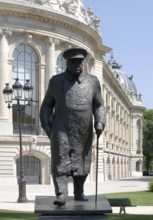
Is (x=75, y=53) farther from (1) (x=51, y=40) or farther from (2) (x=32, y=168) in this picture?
(1) (x=51, y=40)

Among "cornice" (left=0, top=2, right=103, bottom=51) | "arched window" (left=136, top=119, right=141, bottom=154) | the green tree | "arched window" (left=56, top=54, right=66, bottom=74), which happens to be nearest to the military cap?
"cornice" (left=0, top=2, right=103, bottom=51)

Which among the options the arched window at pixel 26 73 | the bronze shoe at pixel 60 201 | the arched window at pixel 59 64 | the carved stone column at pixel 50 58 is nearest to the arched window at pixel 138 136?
the arched window at pixel 59 64

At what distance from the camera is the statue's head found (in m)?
9.16

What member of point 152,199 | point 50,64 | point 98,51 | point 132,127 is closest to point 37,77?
point 50,64

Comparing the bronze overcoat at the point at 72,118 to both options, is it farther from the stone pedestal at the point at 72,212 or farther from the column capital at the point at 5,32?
the column capital at the point at 5,32

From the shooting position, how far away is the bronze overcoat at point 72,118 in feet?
29.1

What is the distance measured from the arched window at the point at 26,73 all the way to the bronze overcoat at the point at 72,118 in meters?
35.0

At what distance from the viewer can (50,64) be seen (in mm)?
45625

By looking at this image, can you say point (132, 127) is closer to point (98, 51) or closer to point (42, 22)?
point (98, 51)

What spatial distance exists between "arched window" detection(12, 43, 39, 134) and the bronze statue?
3495 cm

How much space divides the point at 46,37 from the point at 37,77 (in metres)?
3.16

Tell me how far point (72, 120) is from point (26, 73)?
36141mm

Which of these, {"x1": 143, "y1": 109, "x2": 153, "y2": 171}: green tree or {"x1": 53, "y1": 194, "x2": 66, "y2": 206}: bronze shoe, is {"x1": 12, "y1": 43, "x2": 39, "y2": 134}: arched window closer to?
{"x1": 53, "y1": 194, "x2": 66, "y2": 206}: bronze shoe

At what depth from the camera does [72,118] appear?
8.96m
